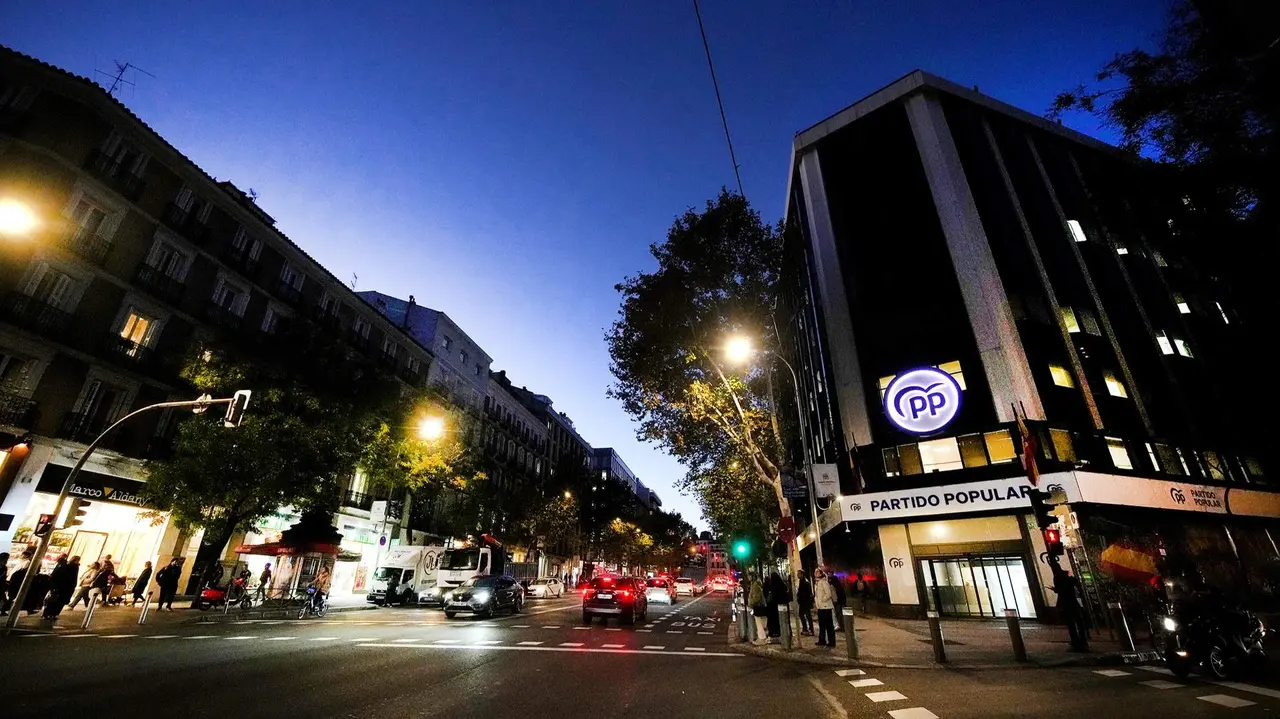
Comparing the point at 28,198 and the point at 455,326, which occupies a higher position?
the point at 455,326

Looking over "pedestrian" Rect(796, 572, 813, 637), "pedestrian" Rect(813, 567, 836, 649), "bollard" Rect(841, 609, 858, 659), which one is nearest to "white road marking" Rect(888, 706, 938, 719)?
"bollard" Rect(841, 609, 858, 659)

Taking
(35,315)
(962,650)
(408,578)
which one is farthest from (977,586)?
(35,315)

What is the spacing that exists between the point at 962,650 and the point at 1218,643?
4286 millimetres

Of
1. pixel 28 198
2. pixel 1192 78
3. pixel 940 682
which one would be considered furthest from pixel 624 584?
pixel 28 198

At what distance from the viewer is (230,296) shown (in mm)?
24219

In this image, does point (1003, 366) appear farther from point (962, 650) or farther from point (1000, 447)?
point (962, 650)

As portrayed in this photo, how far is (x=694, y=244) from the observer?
21.2 metres

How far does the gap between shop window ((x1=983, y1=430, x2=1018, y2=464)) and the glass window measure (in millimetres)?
991

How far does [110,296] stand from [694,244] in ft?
75.8

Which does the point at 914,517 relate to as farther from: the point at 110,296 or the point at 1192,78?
the point at 110,296

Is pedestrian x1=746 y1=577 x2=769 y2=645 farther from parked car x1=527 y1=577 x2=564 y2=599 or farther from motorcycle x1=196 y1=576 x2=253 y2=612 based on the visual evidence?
parked car x1=527 y1=577 x2=564 y2=599

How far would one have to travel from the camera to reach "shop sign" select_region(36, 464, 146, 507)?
1770 centimetres

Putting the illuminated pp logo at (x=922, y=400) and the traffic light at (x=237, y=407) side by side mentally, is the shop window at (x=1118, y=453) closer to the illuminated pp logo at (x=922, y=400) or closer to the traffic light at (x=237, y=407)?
the illuminated pp logo at (x=922, y=400)

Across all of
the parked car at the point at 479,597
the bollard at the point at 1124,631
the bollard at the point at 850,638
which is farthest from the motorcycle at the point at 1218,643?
the parked car at the point at 479,597
